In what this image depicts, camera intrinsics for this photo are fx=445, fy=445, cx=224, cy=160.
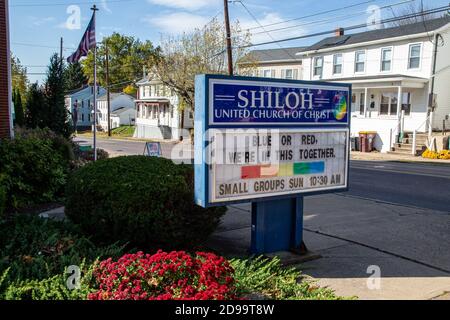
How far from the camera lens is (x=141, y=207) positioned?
201 inches

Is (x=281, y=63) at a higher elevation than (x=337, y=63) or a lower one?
higher

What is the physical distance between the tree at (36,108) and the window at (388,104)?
2112 cm

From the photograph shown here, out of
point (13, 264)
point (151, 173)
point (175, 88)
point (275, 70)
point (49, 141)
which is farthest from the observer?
point (275, 70)

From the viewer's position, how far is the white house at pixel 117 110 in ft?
225

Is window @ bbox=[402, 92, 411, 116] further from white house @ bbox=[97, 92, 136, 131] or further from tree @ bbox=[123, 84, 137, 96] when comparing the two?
tree @ bbox=[123, 84, 137, 96]

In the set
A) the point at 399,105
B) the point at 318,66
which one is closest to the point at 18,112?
the point at 399,105

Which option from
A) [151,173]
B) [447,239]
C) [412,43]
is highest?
[412,43]

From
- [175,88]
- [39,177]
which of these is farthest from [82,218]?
[175,88]

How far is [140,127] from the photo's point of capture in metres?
54.2

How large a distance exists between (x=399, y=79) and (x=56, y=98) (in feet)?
62.3

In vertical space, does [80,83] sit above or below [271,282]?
above

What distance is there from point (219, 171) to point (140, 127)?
5039 cm

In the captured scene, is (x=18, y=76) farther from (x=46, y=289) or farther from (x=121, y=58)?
(x=121, y=58)

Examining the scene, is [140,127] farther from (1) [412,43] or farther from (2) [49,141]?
(2) [49,141]
